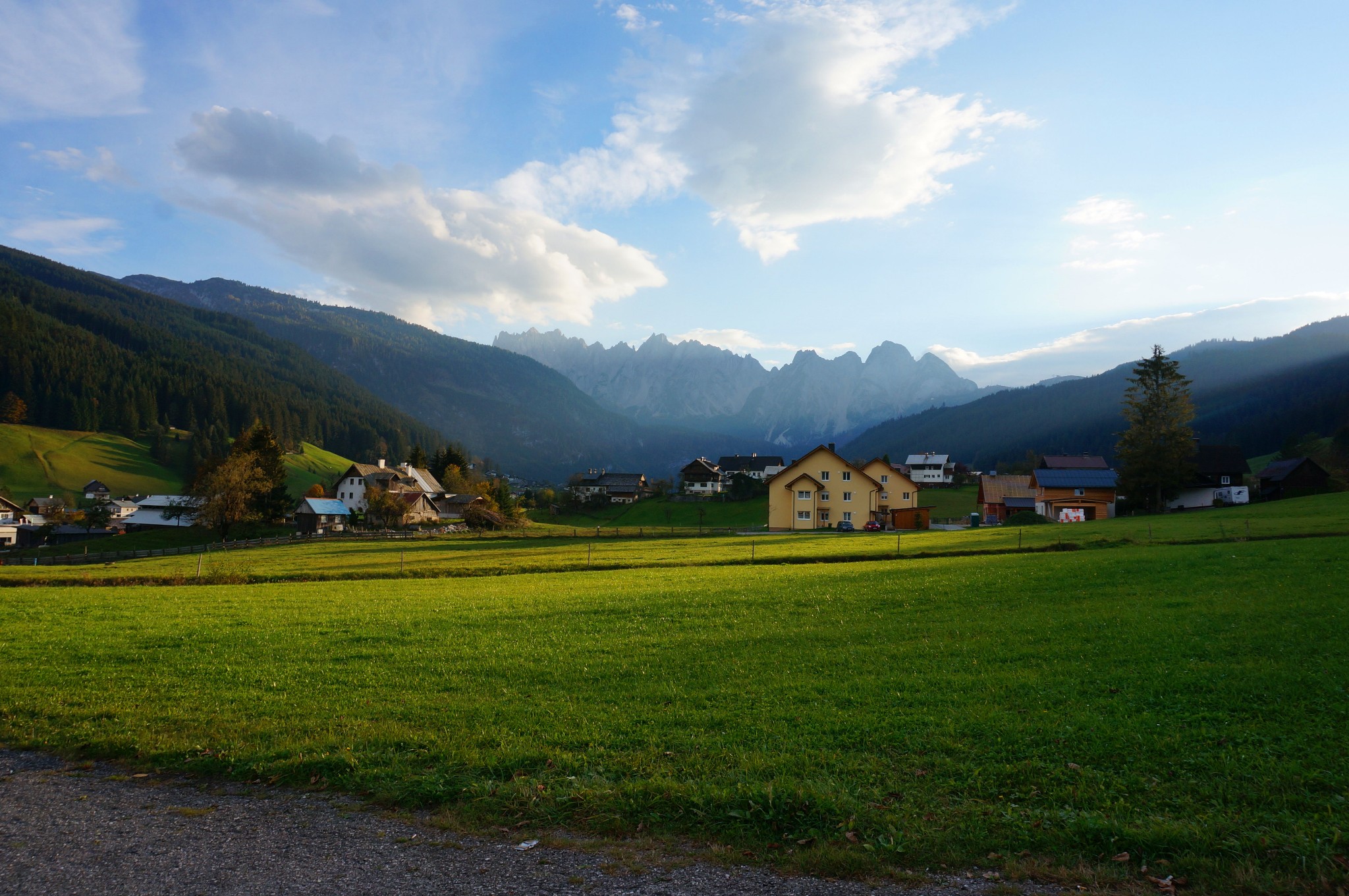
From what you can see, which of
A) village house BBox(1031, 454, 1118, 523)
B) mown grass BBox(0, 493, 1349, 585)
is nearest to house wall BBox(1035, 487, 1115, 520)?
village house BBox(1031, 454, 1118, 523)

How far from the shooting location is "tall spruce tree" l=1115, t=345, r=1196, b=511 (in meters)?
67.9

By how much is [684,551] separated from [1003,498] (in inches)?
2366

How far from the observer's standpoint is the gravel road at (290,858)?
6.09 m

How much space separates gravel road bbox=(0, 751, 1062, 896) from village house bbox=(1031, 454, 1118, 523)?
83.5m

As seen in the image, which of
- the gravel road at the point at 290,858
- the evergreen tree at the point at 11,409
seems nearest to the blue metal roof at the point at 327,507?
the evergreen tree at the point at 11,409

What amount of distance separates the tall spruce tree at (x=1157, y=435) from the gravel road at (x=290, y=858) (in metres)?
78.1

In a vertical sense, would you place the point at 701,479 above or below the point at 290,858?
above

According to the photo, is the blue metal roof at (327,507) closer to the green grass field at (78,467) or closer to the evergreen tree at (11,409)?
the green grass field at (78,467)

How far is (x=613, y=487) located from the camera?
503ft

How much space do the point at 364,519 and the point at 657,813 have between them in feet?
358

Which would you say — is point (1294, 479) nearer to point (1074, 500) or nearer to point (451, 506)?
point (1074, 500)

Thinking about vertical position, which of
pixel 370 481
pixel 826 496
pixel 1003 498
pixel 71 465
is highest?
pixel 71 465

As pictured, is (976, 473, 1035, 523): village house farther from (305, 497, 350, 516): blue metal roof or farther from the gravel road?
(305, 497, 350, 516): blue metal roof

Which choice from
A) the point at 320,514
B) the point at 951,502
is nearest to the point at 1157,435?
the point at 951,502
